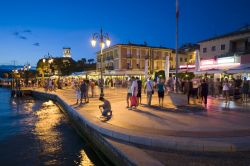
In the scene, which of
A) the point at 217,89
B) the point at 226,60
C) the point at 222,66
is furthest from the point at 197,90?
the point at 226,60

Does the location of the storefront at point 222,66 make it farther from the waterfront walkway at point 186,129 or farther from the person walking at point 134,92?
the person walking at point 134,92

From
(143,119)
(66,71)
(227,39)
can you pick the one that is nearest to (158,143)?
(143,119)

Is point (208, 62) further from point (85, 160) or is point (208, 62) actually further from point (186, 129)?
point (85, 160)

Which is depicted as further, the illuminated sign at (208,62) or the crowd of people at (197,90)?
the illuminated sign at (208,62)

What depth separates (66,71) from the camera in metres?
90.7

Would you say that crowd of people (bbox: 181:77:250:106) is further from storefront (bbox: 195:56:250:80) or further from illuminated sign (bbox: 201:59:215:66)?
illuminated sign (bbox: 201:59:215:66)

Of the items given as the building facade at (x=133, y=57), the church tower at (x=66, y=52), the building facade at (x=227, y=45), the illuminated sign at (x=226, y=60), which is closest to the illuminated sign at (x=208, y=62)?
the illuminated sign at (x=226, y=60)

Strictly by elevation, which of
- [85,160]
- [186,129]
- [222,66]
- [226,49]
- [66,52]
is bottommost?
[85,160]

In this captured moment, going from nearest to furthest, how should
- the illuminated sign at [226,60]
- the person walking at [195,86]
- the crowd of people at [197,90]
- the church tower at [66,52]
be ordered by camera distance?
the crowd of people at [197,90]
the person walking at [195,86]
the illuminated sign at [226,60]
the church tower at [66,52]

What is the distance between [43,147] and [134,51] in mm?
57447

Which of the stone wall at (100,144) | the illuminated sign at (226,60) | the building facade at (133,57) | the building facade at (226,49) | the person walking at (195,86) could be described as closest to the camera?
the stone wall at (100,144)

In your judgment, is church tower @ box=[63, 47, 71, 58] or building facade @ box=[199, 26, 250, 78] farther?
church tower @ box=[63, 47, 71, 58]

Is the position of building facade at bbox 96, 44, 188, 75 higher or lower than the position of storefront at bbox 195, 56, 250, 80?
higher

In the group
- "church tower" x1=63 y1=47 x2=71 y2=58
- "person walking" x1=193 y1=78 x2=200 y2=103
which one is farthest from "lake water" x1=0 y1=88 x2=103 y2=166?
"church tower" x1=63 y1=47 x2=71 y2=58
